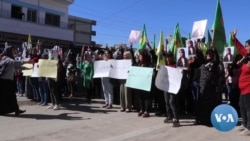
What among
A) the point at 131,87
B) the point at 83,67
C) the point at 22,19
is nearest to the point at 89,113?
the point at 131,87

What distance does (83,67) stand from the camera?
1429 cm

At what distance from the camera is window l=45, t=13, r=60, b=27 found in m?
43.2

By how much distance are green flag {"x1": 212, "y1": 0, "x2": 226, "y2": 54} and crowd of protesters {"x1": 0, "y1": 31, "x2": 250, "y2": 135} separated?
35 centimetres

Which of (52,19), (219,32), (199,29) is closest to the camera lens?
(219,32)

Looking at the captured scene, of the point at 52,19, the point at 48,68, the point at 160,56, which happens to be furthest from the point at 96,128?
the point at 52,19

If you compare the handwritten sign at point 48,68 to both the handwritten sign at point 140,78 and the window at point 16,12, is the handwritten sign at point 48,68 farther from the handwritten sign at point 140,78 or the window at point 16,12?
the window at point 16,12

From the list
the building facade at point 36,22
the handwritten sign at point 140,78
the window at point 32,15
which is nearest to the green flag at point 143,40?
the handwritten sign at point 140,78

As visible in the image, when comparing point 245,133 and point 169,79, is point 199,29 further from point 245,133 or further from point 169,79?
point 245,133

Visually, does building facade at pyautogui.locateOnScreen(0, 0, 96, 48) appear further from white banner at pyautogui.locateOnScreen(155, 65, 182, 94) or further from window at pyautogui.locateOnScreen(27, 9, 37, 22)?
white banner at pyautogui.locateOnScreen(155, 65, 182, 94)

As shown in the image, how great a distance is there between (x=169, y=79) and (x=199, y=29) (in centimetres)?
226

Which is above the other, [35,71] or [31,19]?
[31,19]

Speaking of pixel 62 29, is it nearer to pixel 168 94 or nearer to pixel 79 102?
pixel 79 102

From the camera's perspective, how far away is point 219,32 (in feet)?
32.7

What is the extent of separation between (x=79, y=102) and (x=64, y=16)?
33.0 m
